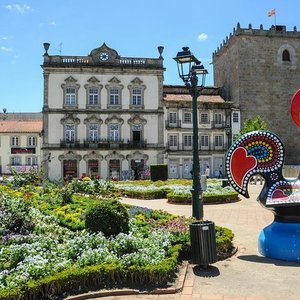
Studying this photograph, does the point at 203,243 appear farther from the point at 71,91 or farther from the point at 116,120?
the point at 71,91

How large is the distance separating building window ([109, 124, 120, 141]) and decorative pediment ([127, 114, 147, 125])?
51.1 inches

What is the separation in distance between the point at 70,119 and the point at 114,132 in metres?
4.35

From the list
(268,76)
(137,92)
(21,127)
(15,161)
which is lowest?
(15,161)

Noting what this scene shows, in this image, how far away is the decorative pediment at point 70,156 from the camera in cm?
3866

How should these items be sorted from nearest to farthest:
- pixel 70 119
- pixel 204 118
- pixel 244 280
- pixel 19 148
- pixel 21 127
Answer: pixel 244 280 → pixel 70 119 → pixel 204 118 → pixel 19 148 → pixel 21 127

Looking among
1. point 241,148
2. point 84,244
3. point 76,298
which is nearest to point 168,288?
point 76,298

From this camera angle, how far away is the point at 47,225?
426 inches

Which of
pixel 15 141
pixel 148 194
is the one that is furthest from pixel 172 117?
pixel 148 194

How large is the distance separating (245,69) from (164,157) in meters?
12.8

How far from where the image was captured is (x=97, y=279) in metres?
6.58

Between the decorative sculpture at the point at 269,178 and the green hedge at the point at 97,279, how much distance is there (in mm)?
2473

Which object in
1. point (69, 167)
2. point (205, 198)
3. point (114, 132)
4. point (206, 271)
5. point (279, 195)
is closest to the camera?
point (206, 271)

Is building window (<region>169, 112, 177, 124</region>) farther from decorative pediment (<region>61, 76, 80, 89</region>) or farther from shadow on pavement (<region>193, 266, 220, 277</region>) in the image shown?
shadow on pavement (<region>193, 266, 220, 277</region>)

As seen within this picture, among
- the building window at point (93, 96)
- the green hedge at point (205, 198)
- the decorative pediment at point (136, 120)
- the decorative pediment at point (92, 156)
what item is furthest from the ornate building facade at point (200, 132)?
the green hedge at point (205, 198)
